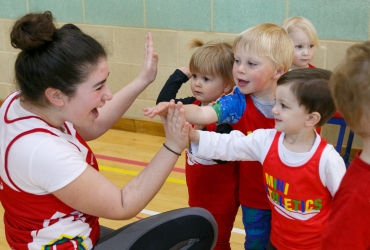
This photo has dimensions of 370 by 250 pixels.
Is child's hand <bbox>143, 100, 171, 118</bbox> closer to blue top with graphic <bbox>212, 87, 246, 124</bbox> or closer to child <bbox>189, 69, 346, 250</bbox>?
blue top with graphic <bbox>212, 87, 246, 124</bbox>

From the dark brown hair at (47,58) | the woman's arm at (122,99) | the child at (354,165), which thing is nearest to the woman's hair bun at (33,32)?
the dark brown hair at (47,58)

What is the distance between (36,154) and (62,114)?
187 mm

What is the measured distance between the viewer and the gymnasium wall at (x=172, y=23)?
3.68 m

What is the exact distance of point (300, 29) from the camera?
3320 millimetres

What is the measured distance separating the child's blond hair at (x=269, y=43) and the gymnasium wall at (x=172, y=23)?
1.77 meters

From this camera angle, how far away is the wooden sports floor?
3076 millimetres

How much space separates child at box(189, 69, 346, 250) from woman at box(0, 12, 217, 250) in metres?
0.35

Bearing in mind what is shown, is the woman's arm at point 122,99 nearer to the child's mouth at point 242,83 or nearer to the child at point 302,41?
the child's mouth at point 242,83

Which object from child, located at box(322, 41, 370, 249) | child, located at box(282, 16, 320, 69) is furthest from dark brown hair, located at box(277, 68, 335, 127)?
child, located at box(282, 16, 320, 69)

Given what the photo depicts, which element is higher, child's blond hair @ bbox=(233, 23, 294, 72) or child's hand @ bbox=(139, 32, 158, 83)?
child's blond hair @ bbox=(233, 23, 294, 72)

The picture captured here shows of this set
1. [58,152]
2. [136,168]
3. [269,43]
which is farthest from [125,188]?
[136,168]

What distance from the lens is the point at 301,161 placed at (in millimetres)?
1705

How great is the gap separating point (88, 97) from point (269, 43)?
2.54ft

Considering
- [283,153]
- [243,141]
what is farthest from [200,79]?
[283,153]
